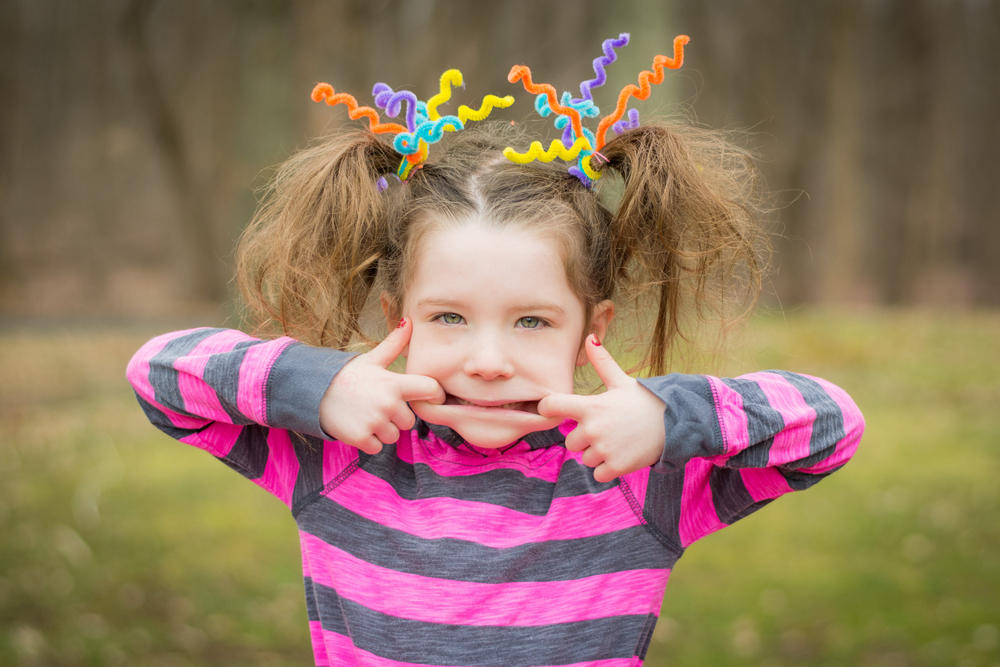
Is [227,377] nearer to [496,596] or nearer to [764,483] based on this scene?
[496,596]

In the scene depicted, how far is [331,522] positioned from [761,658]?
1.92m

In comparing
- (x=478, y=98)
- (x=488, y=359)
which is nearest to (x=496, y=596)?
(x=488, y=359)

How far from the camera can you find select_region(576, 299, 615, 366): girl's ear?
1520 mm

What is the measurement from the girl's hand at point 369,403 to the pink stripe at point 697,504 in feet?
1.42

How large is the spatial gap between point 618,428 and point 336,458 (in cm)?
50

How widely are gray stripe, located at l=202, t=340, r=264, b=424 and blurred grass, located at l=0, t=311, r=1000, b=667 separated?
119 cm

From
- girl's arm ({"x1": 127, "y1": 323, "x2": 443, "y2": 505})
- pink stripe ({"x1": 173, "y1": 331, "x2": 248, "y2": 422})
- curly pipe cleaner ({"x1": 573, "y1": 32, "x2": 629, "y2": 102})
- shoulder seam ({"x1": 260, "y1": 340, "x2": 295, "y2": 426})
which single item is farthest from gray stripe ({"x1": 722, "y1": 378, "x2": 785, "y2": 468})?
pink stripe ({"x1": 173, "y1": 331, "x2": 248, "y2": 422})

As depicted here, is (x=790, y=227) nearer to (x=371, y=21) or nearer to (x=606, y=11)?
(x=606, y=11)

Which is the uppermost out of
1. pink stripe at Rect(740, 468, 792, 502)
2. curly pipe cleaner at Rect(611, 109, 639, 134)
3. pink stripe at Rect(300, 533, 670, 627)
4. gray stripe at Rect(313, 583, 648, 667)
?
curly pipe cleaner at Rect(611, 109, 639, 134)

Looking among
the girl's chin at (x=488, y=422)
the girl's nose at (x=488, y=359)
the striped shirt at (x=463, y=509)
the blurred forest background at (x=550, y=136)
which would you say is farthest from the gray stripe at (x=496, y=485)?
the blurred forest background at (x=550, y=136)

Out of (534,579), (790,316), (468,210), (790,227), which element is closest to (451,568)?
(534,579)

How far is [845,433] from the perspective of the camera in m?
1.28

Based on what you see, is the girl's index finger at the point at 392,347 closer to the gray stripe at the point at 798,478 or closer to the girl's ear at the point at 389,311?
the girl's ear at the point at 389,311

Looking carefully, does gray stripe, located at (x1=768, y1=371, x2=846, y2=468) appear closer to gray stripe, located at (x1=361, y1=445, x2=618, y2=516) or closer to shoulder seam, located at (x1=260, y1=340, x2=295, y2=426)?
gray stripe, located at (x1=361, y1=445, x2=618, y2=516)
